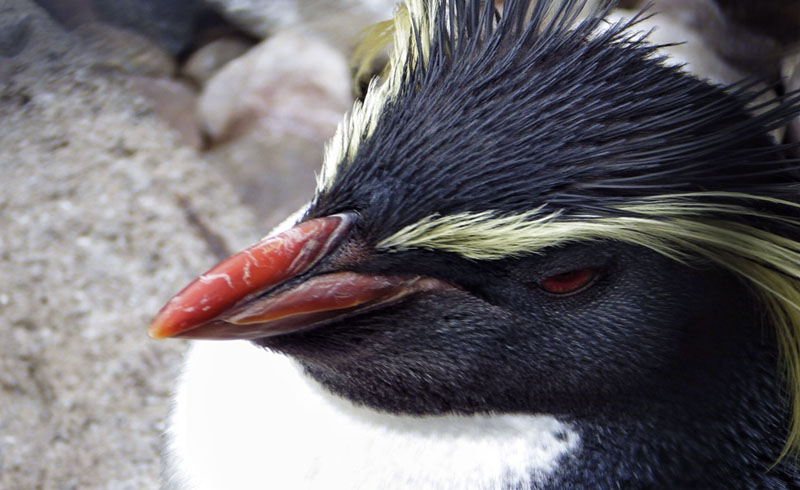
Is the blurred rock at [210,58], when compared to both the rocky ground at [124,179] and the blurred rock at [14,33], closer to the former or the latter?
the rocky ground at [124,179]

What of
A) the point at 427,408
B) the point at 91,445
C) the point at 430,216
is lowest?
the point at 91,445

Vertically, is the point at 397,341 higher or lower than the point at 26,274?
higher

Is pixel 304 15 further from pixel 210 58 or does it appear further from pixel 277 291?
pixel 277 291

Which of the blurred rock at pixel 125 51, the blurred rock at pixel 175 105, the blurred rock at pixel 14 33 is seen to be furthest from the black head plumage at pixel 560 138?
the blurred rock at pixel 175 105

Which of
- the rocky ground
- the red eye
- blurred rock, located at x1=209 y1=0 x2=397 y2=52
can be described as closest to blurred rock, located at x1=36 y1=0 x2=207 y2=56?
the rocky ground

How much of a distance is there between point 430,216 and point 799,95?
1.26 ft

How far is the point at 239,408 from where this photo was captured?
1.02m

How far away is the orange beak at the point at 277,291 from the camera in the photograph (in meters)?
0.73

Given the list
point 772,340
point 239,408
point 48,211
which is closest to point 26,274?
point 48,211

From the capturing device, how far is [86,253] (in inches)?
74.1

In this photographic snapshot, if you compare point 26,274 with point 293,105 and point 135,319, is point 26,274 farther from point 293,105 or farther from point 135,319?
point 293,105

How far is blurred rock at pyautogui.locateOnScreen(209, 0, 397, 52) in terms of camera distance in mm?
2260

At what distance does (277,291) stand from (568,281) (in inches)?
11.5

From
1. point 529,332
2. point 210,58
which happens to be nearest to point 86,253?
point 210,58
